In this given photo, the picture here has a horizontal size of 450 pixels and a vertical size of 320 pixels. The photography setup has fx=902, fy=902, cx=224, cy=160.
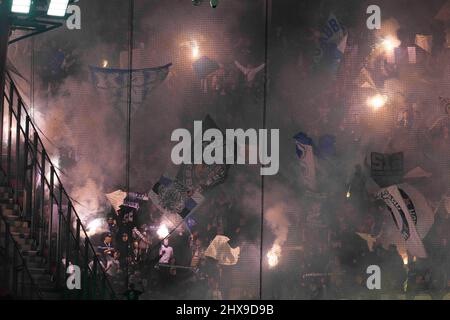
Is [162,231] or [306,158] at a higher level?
[306,158]

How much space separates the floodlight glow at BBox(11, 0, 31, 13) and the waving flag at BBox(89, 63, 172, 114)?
1.76 meters

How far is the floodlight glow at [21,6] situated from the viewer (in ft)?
24.0

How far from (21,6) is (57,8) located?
1.03ft

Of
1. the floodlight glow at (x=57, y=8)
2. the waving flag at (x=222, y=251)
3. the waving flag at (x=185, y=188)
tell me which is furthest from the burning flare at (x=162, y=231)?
Answer: the floodlight glow at (x=57, y=8)

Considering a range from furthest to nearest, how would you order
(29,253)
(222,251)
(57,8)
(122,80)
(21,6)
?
(122,80)
(222,251)
(29,253)
(57,8)
(21,6)

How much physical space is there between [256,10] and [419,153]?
7.17ft

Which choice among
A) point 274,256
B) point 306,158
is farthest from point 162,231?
point 306,158

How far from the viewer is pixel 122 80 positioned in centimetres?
909

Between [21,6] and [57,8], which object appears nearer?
[21,6]

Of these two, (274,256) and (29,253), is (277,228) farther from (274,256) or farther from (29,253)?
(29,253)

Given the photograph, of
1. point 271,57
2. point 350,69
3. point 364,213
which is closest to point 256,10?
point 271,57

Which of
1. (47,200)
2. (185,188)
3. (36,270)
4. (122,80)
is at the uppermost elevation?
(122,80)

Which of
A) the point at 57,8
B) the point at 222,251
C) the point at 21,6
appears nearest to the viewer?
the point at 21,6

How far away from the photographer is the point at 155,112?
9086 mm
